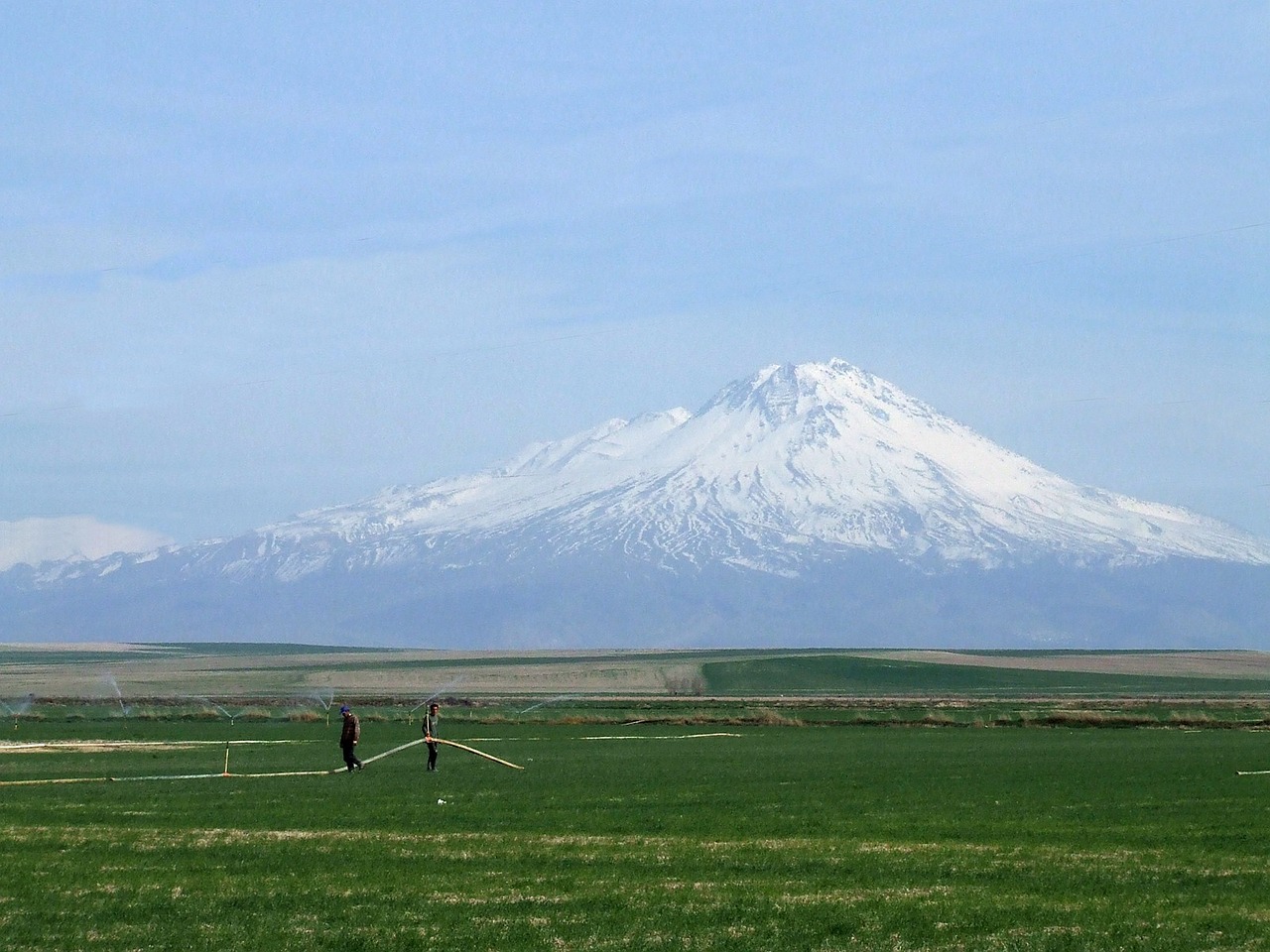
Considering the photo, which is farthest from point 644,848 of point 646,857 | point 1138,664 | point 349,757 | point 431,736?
point 1138,664

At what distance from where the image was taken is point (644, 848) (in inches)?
892

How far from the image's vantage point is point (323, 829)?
82.2 ft

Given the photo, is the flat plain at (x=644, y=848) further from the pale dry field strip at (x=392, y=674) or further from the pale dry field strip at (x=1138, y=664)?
the pale dry field strip at (x=1138, y=664)

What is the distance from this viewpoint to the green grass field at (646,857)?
54.8 feet

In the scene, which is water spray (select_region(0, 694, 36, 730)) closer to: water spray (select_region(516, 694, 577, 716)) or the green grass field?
water spray (select_region(516, 694, 577, 716))

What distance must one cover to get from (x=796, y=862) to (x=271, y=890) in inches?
244

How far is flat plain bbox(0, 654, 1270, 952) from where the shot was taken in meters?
16.8

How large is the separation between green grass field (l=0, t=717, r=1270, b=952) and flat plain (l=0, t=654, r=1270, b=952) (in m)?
0.06

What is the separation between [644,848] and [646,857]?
878 mm

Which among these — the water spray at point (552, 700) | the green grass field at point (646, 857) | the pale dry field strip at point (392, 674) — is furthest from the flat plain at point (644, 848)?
the pale dry field strip at point (392, 674)

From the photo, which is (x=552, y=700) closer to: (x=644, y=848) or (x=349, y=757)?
(x=349, y=757)

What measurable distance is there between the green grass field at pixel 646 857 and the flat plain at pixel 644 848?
64 millimetres

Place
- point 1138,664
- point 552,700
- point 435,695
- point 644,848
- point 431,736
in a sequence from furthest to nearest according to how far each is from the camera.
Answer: point 1138,664
point 435,695
point 552,700
point 431,736
point 644,848

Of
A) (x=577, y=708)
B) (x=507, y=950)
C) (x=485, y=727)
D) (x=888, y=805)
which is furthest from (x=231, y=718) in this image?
(x=507, y=950)
